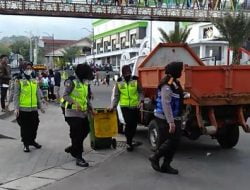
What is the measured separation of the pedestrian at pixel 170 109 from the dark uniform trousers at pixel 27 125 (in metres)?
2.99

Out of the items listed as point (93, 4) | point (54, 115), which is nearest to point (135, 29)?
point (93, 4)

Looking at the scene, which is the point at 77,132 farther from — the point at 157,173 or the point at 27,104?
the point at 27,104

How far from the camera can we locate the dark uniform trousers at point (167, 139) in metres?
7.55

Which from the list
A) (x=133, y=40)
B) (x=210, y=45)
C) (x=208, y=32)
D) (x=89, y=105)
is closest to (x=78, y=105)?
(x=89, y=105)

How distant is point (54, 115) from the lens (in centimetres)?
1691

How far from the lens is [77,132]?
27.2 ft

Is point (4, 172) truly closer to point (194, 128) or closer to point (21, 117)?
point (21, 117)

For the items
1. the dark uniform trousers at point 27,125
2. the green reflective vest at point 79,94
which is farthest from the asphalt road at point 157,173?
the green reflective vest at point 79,94

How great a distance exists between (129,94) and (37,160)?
222 cm

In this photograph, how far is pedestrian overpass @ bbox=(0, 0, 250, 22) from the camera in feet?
114

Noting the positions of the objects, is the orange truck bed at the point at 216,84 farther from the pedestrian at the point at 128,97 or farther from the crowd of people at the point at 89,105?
A: the crowd of people at the point at 89,105

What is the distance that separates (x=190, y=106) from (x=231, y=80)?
3.47 ft

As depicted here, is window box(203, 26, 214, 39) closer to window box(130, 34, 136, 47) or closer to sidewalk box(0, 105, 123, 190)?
window box(130, 34, 136, 47)

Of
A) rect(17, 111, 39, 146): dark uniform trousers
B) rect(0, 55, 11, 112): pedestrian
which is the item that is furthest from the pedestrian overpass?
rect(17, 111, 39, 146): dark uniform trousers
